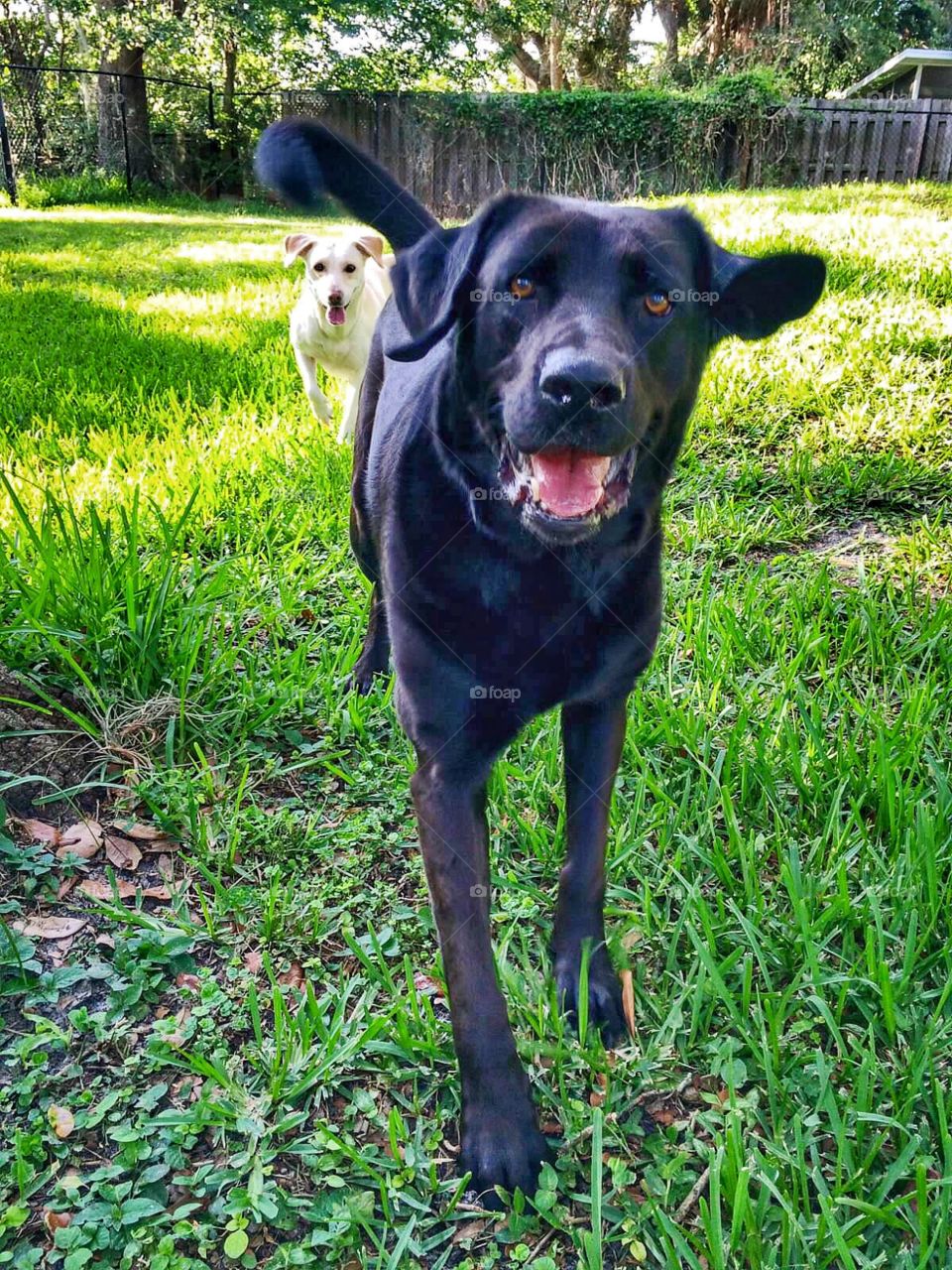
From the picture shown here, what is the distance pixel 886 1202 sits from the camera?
142 cm

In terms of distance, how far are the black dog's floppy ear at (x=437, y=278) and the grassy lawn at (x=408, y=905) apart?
1110 mm

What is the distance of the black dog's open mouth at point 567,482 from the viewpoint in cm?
158

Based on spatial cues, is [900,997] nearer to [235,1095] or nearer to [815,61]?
[235,1095]

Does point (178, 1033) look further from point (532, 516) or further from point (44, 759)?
point (532, 516)

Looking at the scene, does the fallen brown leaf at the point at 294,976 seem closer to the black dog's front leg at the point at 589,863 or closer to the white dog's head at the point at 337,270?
the black dog's front leg at the point at 589,863

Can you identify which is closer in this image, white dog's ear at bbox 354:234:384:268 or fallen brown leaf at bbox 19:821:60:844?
fallen brown leaf at bbox 19:821:60:844

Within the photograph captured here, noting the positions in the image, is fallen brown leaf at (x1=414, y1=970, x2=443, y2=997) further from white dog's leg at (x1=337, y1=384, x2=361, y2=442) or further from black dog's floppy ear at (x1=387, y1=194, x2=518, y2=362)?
white dog's leg at (x1=337, y1=384, x2=361, y2=442)

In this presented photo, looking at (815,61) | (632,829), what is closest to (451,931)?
(632,829)

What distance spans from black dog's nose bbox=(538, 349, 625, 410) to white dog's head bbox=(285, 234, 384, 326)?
11.3 feet

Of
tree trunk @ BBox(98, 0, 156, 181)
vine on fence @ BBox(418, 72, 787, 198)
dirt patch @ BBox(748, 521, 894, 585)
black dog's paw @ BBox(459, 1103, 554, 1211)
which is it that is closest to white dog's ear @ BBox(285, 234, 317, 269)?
dirt patch @ BBox(748, 521, 894, 585)

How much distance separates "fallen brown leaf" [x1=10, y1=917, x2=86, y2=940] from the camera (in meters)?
1.96

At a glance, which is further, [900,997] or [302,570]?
[302,570]

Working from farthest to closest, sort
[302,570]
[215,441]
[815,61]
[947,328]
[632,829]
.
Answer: [815,61] → [947,328] → [215,441] → [302,570] → [632,829]

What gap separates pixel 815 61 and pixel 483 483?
3295 cm
